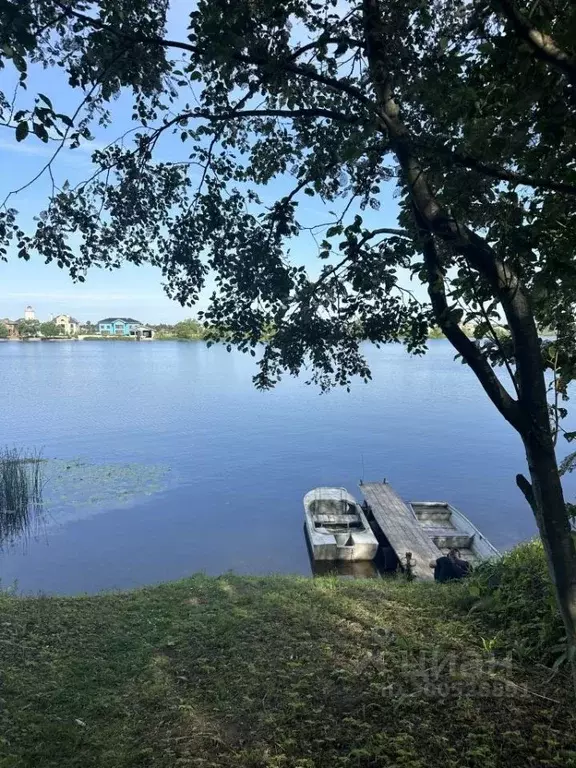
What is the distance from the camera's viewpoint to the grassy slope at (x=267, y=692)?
3.31 metres

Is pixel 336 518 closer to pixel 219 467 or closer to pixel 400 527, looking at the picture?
pixel 400 527

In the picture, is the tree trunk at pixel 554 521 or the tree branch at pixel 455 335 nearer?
the tree trunk at pixel 554 521

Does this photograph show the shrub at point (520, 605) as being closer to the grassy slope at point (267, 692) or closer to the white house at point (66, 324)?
the grassy slope at point (267, 692)

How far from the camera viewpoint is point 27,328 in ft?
393

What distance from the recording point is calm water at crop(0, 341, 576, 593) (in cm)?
1544

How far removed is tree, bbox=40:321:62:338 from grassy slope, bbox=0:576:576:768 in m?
135

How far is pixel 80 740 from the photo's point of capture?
3.63 m

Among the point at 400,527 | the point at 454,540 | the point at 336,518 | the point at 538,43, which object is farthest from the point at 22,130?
the point at 336,518

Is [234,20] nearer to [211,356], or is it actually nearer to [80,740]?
[80,740]

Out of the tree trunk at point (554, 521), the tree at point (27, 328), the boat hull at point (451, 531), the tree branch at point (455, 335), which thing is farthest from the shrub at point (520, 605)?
the tree at point (27, 328)

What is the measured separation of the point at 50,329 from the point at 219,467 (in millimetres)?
119872

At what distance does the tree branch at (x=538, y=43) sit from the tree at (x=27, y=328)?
132527 millimetres

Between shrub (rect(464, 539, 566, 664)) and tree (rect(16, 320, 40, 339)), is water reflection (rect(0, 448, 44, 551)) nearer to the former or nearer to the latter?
shrub (rect(464, 539, 566, 664))

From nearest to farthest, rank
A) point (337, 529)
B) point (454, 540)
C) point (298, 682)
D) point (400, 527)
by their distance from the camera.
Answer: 1. point (298, 682)
2. point (454, 540)
3. point (400, 527)
4. point (337, 529)
